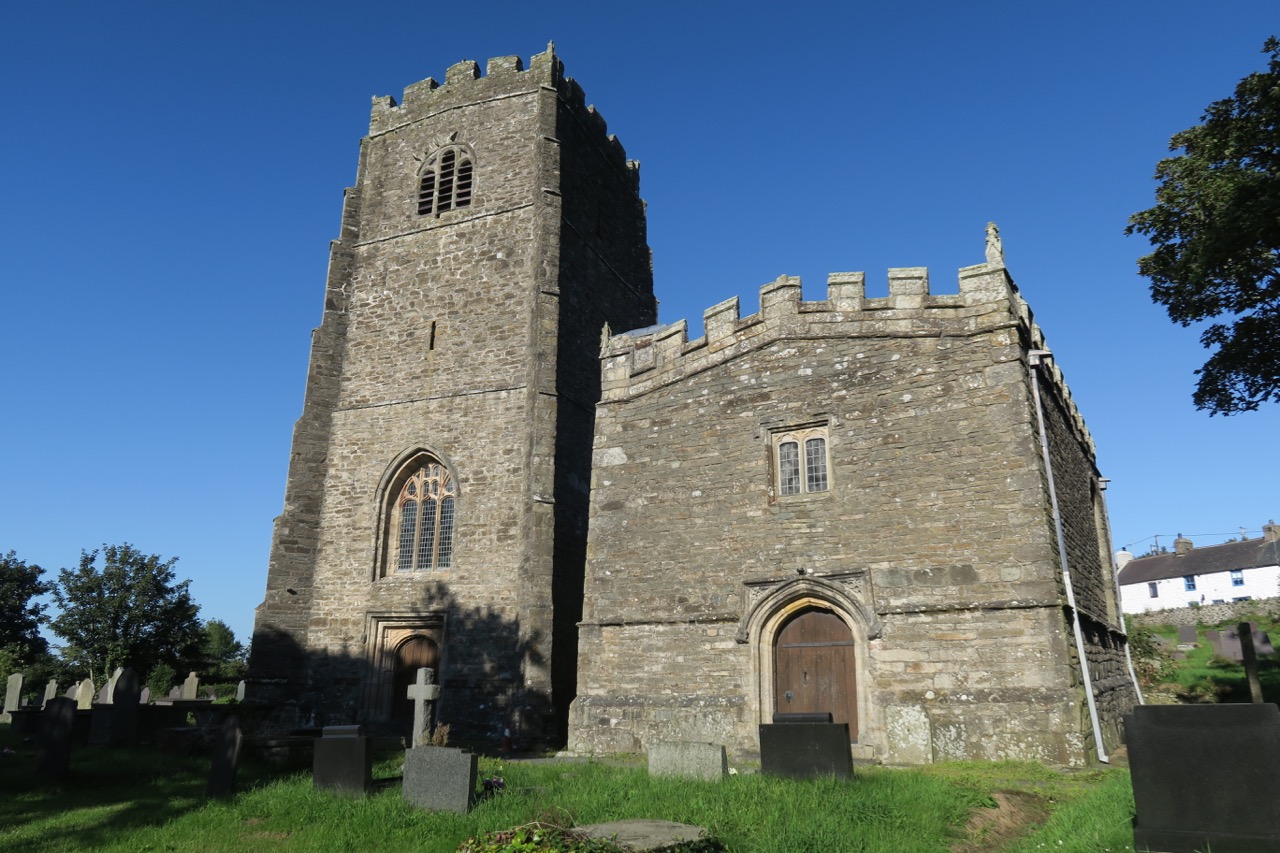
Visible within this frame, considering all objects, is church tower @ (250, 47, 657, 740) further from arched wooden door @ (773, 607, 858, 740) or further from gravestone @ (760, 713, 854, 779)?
gravestone @ (760, 713, 854, 779)

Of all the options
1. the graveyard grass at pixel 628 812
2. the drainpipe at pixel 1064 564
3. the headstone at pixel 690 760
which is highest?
the drainpipe at pixel 1064 564

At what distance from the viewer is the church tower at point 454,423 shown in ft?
58.9

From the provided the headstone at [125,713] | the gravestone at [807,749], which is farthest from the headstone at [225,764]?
the headstone at [125,713]

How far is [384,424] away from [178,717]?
7386 mm

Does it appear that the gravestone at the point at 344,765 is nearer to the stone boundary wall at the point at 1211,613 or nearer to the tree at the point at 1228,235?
the tree at the point at 1228,235

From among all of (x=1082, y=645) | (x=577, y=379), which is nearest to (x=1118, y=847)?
(x=1082, y=645)

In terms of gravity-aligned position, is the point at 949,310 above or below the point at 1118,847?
above

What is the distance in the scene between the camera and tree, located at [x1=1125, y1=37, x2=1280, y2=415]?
15.4 meters

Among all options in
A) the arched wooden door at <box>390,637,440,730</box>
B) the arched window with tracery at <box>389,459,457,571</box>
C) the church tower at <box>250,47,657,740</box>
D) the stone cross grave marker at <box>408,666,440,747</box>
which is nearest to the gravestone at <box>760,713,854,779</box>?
the stone cross grave marker at <box>408,666,440,747</box>

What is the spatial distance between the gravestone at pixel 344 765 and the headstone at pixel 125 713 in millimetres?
7744

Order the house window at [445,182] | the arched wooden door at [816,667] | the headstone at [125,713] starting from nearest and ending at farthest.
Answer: the arched wooden door at [816,667], the headstone at [125,713], the house window at [445,182]

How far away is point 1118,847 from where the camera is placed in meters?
6.22

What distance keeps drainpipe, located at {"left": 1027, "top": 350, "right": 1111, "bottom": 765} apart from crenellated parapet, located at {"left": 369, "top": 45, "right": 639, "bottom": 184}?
1459cm

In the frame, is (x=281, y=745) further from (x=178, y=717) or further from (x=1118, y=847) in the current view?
(x=1118, y=847)
